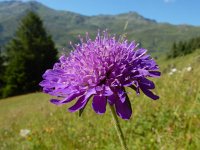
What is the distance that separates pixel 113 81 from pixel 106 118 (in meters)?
4.29

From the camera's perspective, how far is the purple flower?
→ 7.20 feet

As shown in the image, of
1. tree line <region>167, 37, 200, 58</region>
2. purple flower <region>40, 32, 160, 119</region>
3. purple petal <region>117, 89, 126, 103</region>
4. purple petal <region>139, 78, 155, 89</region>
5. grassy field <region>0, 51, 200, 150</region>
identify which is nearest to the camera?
purple petal <region>117, 89, 126, 103</region>

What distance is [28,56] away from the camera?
62.3 m

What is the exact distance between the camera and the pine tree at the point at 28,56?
60219 mm

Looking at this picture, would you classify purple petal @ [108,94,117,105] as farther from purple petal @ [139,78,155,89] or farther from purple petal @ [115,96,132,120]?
purple petal @ [139,78,155,89]

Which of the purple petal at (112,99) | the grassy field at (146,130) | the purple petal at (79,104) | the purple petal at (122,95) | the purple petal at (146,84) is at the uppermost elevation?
the purple petal at (146,84)

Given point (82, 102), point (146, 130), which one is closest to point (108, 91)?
point (82, 102)

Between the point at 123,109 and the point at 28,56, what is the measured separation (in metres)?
61.3

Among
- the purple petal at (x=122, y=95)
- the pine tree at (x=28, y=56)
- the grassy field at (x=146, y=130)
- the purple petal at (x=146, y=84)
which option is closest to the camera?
the purple petal at (x=122, y=95)

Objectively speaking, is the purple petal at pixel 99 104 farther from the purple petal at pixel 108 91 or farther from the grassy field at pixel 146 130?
the grassy field at pixel 146 130

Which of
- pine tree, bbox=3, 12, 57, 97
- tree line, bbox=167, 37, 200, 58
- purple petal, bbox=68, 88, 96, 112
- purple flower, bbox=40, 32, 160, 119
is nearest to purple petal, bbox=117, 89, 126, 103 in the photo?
purple flower, bbox=40, 32, 160, 119

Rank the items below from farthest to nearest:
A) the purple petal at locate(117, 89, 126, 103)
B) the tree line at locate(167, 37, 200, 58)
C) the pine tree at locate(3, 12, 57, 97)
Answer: the tree line at locate(167, 37, 200, 58) < the pine tree at locate(3, 12, 57, 97) < the purple petal at locate(117, 89, 126, 103)

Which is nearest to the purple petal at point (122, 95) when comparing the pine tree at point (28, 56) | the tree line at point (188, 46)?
the pine tree at point (28, 56)

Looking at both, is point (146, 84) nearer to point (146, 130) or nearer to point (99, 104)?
point (99, 104)
